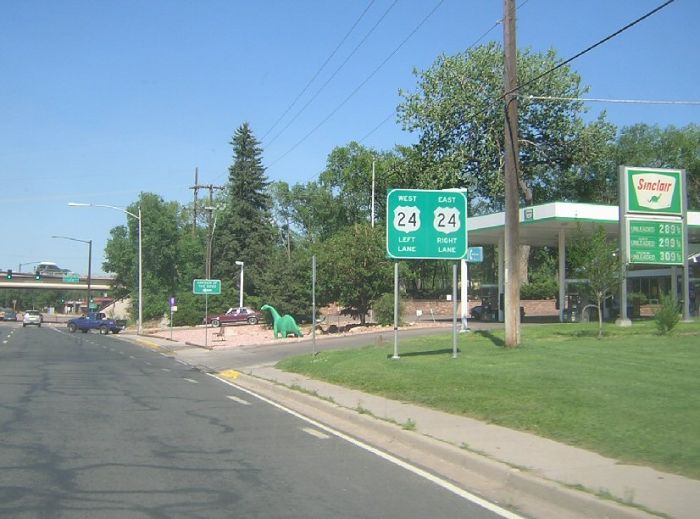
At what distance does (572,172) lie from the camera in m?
56.6

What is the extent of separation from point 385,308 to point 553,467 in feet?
102

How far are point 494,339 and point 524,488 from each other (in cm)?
1593

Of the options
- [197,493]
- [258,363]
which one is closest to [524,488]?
[197,493]

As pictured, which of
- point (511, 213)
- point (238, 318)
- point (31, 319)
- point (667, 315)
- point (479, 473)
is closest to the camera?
point (479, 473)

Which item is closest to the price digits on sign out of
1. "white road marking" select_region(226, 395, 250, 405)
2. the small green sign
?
the small green sign

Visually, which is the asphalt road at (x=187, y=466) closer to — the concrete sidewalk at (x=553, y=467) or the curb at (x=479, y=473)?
the curb at (x=479, y=473)

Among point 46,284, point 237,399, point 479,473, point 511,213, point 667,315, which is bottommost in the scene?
point 237,399

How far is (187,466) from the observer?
8.44m

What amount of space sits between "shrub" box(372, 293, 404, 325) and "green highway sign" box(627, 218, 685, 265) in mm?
14865

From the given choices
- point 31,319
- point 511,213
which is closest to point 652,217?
point 511,213

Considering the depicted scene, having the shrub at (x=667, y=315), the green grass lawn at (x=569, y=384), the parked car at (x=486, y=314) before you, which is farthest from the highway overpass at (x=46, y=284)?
the shrub at (x=667, y=315)

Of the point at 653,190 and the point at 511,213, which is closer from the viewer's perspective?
the point at 511,213

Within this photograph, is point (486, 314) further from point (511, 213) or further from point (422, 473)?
point (422, 473)

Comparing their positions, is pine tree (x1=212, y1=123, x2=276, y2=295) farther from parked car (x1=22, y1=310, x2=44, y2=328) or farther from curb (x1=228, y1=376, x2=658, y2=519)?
curb (x1=228, y1=376, x2=658, y2=519)
